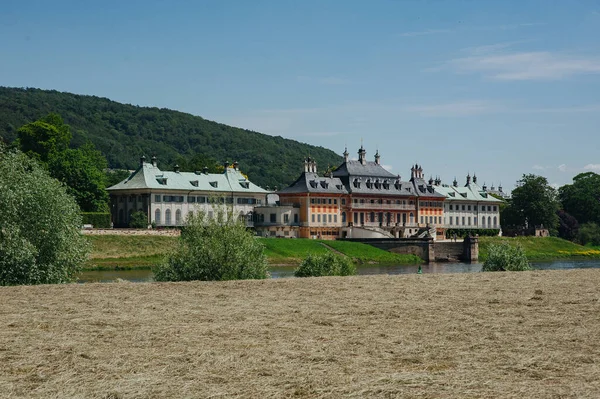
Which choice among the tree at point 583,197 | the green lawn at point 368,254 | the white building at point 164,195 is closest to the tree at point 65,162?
the white building at point 164,195

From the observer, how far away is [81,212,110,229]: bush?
90812 mm

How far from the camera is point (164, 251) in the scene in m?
76.2

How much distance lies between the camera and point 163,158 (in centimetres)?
19462

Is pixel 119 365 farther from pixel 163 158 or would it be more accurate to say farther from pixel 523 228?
pixel 163 158

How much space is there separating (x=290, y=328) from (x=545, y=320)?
445cm

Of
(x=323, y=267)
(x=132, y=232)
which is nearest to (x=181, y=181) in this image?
(x=132, y=232)

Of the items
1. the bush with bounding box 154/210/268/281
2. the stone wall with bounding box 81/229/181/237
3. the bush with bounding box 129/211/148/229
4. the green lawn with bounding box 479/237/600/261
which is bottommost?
the green lawn with bounding box 479/237/600/261

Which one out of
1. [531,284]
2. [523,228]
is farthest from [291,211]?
[531,284]

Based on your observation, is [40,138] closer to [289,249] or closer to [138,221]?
[138,221]

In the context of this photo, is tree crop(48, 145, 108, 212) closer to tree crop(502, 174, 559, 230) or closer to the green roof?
the green roof

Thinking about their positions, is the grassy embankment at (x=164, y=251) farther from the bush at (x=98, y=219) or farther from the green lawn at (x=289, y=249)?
the bush at (x=98, y=219)

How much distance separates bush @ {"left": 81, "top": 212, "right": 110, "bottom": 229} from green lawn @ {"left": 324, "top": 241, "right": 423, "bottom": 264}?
23.3 meters

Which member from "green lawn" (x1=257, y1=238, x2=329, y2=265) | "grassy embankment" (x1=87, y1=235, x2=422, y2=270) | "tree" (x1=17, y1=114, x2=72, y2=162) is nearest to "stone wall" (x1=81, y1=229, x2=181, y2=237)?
"grassy embankment" (x1=87, y1=235, x2=422, y2=270)

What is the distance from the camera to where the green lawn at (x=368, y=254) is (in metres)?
91.8
